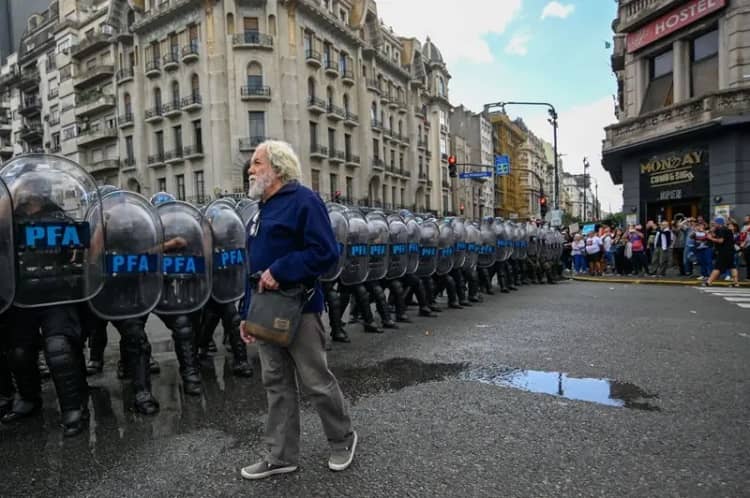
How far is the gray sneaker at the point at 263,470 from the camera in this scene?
2.99 m

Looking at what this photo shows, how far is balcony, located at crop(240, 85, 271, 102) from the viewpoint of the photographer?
35.5 m

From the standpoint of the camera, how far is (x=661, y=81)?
2111cm

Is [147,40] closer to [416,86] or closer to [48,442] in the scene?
[416,86]

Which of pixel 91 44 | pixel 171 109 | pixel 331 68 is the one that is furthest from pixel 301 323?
pixel 91 44

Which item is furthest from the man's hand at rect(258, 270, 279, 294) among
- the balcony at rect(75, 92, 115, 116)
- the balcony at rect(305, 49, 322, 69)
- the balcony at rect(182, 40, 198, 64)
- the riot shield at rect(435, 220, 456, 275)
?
the balcony at rect(75, 92, 115, 116)

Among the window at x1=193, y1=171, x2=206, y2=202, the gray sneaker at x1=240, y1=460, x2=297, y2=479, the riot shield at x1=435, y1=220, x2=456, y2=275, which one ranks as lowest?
the gray sneaker at x1=240, y1=460, x2=297, y2=479

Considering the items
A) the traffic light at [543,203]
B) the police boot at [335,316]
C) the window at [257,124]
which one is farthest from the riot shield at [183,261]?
the window at [257,124]

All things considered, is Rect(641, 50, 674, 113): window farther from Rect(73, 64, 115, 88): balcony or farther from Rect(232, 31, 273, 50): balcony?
Rect(73, 64, 115, 88): balcony

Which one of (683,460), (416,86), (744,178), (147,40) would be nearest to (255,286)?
(683,460)

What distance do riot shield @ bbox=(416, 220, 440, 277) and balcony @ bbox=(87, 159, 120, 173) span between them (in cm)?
4040

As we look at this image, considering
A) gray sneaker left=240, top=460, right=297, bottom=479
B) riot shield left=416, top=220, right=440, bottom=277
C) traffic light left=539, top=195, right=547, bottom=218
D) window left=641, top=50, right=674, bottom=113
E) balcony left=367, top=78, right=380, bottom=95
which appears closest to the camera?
gray sneaker left=240, top=460, right=297, bottom=479

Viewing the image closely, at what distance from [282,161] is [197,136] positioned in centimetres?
3754

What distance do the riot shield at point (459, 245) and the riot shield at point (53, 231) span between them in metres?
6.91

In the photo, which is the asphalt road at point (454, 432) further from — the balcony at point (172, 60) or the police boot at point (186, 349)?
the balcony at point (172, 60)
